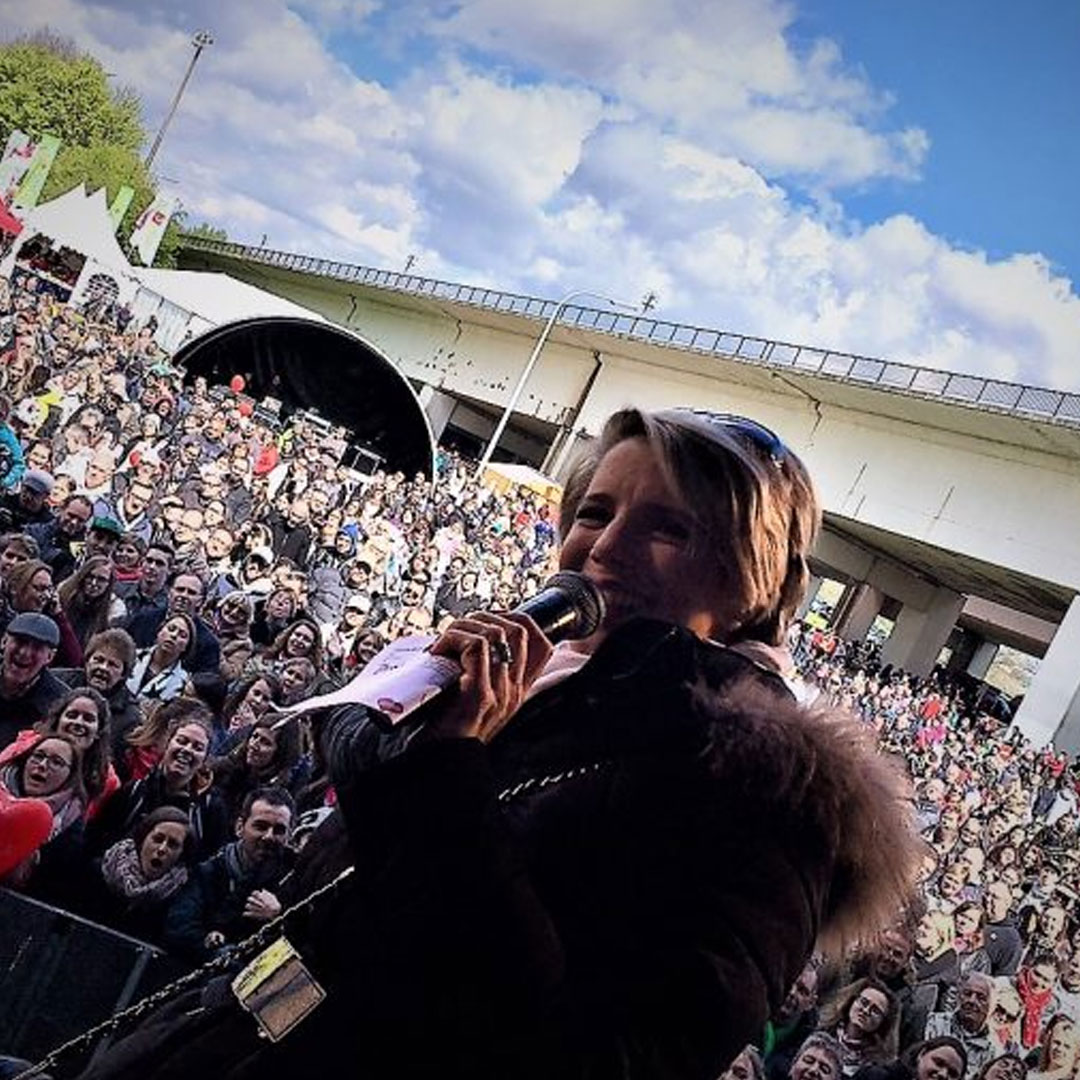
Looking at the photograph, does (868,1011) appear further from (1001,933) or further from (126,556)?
(126,556)

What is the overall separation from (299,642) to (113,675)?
5.11ft

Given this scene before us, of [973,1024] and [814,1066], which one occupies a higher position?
[973,1024]

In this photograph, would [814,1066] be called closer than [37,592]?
Yes

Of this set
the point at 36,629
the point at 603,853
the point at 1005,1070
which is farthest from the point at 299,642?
the point at 603,853

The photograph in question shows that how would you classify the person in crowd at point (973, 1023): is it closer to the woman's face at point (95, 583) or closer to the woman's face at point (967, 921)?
the woman's face at point (967, 921)

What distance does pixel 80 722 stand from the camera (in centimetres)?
340

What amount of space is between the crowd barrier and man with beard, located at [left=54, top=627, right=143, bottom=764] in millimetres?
1419

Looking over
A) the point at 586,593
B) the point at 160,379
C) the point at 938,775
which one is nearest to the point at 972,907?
the point at 938,775

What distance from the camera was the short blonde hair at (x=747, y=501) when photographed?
1131 mm

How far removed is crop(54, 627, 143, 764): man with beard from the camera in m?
4.29

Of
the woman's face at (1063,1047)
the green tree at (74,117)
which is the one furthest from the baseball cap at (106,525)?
the green tree at (74,117)

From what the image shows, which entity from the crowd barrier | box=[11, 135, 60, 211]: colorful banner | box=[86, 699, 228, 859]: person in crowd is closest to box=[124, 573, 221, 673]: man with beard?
box=[86, 699, 228, 859]: person in crowd

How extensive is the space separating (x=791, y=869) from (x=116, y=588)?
560cm

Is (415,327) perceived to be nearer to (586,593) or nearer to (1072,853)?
(1072,853)
